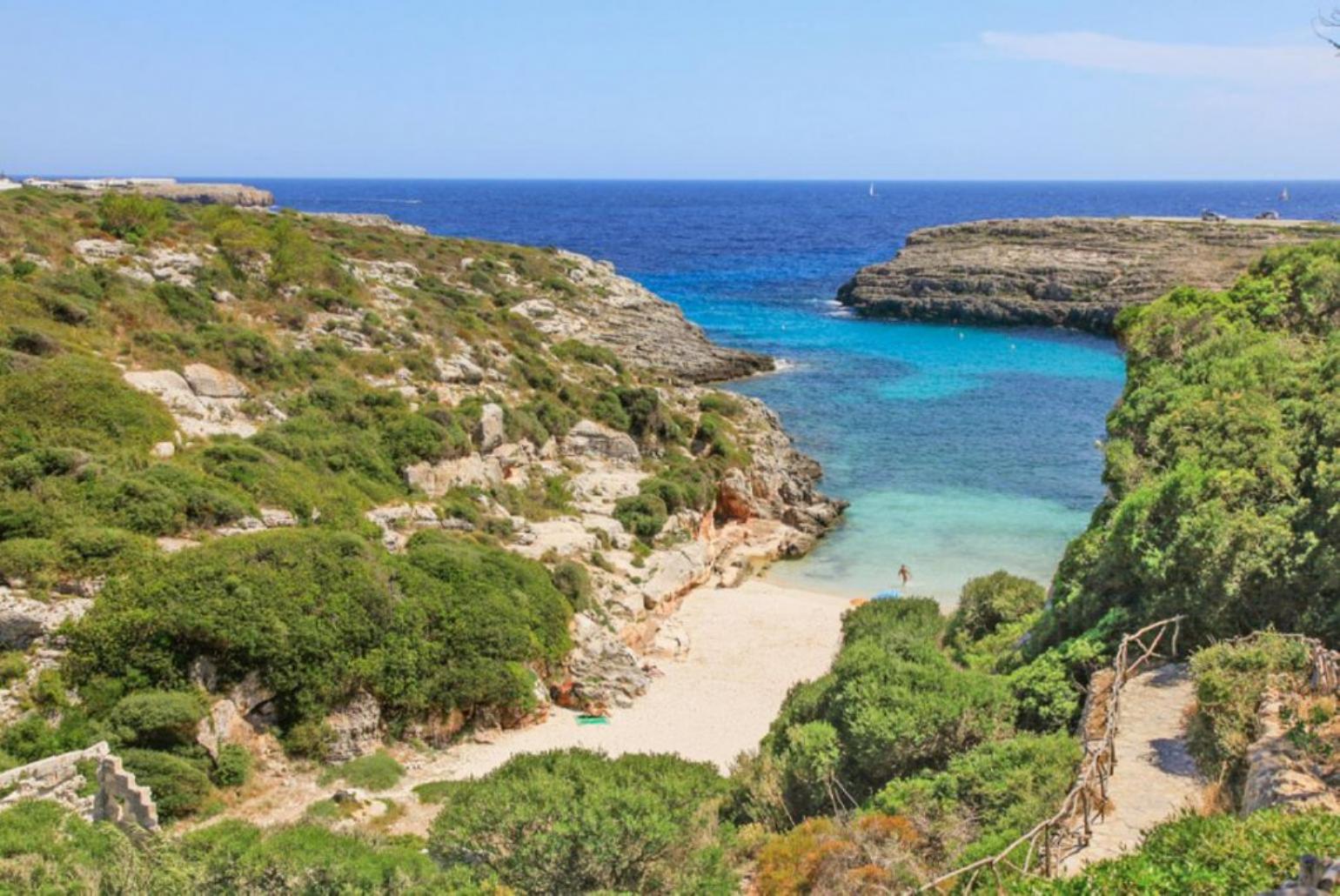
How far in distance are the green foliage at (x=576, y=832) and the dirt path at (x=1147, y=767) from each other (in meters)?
4.57

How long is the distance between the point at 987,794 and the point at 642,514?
70.8 ft

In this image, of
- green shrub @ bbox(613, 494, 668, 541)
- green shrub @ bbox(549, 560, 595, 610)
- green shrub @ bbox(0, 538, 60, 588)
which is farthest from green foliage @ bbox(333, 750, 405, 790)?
green shrub @ bbox(613, 494, 668, 541)

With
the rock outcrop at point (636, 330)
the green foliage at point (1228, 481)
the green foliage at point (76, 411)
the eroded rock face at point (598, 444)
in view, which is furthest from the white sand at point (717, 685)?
the rock outcrop at point (636, 330)

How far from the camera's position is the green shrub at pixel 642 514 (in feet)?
104

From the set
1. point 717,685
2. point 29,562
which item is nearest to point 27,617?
point 29,562

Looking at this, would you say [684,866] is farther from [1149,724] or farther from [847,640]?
[847,640]

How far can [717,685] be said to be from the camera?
25000mm

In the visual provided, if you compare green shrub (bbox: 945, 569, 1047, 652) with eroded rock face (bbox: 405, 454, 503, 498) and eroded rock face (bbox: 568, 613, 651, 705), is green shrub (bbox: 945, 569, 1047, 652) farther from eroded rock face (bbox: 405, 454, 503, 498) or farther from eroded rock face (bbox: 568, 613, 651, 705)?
eroded rock face (bbox: 405, 454, 503, 498)

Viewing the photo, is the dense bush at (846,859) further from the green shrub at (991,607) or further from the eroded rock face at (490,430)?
the eroded rock face at (490,430)

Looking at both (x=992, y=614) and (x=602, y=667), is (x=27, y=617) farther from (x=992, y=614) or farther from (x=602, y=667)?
(x=992, y=614)

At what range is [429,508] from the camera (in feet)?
92.4

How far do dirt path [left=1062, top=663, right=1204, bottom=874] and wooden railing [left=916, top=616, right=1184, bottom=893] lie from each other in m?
0.12

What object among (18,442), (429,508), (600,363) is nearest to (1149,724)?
(429,508)

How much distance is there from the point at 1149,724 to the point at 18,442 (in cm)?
2359
